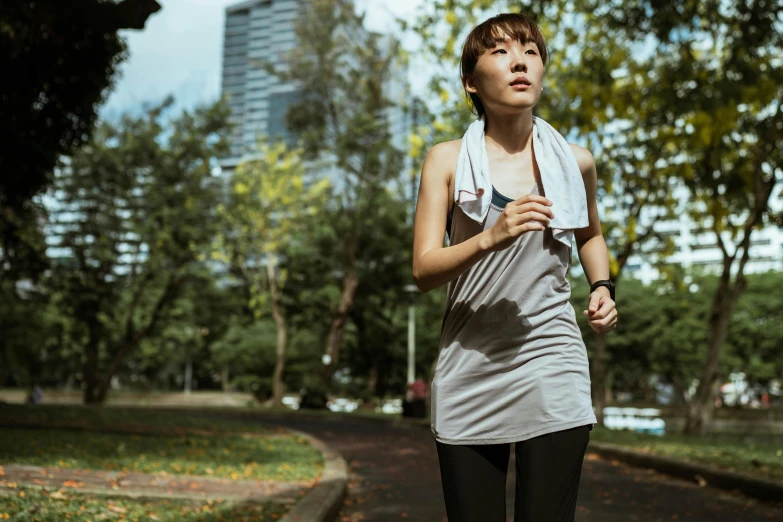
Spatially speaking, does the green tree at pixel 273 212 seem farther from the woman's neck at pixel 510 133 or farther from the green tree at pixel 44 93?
the woman's neck at pixel 510 133

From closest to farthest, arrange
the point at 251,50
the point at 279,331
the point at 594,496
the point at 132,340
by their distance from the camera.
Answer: the point at 594,496
the point at 132,340
the point at 279,331
the point at 251,50

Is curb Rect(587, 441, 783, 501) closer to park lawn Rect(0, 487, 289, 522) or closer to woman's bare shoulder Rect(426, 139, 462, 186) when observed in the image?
park lawn Rect(0, 487, 289, 522)

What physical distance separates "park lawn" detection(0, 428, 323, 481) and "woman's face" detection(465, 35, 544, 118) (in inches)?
247

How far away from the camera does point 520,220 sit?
182 centimetres

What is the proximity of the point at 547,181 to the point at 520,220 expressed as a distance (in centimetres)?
36

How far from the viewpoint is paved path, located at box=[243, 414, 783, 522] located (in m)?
6.99

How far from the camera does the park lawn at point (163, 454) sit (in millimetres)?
7809

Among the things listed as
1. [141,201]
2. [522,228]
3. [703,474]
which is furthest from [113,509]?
[141,201]

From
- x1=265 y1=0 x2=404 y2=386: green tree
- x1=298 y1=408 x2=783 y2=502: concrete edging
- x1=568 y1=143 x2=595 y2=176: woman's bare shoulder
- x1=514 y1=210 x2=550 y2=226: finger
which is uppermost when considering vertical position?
x1=265 y1=0 x2=404 y2=386: green tree

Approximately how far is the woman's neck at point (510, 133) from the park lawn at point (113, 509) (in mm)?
3469

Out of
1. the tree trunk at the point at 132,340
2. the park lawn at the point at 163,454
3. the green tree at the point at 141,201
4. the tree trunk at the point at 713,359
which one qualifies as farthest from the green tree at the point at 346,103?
the park lawn at the point at 163,454

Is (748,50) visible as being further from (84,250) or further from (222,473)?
(84,250)

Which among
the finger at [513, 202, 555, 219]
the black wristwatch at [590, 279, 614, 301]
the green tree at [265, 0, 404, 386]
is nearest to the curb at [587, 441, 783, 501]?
the black wristwatch at [590, 279, 614, 301]

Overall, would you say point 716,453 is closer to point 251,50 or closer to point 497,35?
point 497,35
